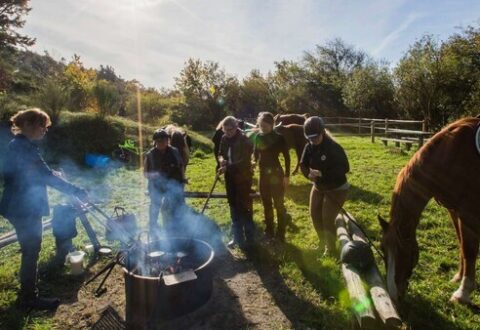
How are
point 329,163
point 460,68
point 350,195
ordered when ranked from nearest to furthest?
point 329,163 < point 350,195 < point 460,68

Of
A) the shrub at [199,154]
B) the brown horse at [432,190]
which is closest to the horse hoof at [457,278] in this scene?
the brown horse at [432,190]

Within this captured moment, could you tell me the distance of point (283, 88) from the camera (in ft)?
122

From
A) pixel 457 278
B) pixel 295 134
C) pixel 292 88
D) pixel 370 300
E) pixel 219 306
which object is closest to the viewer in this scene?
pixel 370 300

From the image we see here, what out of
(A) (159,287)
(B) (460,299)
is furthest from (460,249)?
(A) (159,287)

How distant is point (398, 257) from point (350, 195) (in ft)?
15.5

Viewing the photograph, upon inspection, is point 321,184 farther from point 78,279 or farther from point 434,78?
point 434,78

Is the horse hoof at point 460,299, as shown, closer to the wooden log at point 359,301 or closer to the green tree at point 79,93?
the wooden log at point 359,301

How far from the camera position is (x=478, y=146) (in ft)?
10.7

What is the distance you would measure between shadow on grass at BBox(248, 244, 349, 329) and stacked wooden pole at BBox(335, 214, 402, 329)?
452 mm

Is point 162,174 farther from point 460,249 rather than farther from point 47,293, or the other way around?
point 460,249

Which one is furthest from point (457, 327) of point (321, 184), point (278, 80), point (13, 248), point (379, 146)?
point (278, 80)

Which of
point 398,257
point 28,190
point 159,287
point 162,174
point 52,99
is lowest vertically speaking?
point 159,287

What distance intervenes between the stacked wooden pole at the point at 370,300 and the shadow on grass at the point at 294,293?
0.45m

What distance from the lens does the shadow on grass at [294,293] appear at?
Answer: 3562 millimetres
